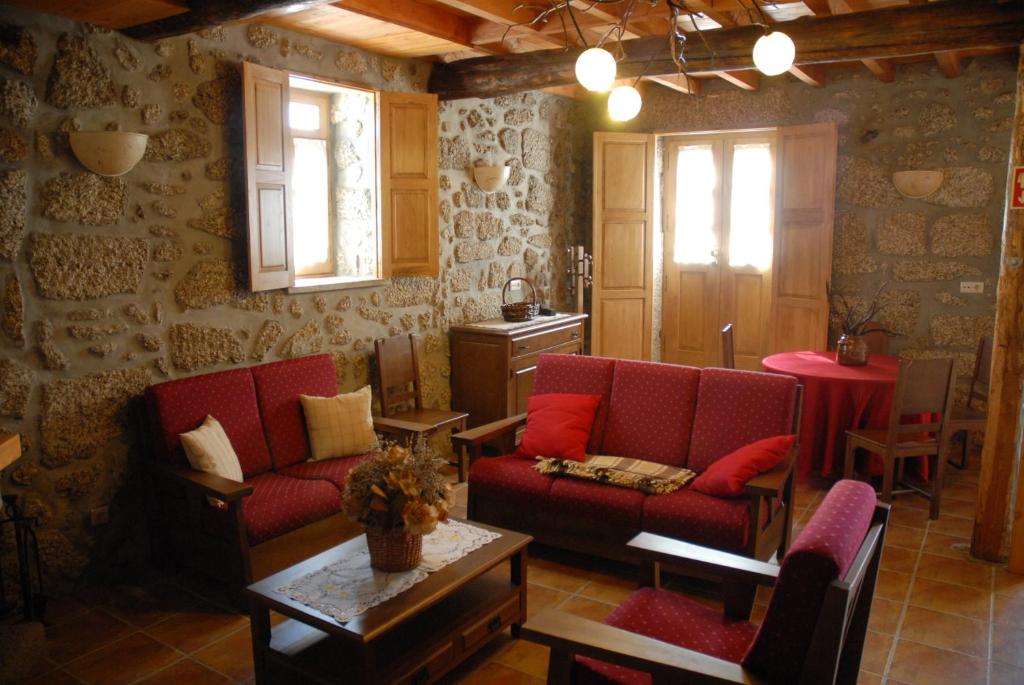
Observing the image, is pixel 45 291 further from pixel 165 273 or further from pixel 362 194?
pixel 362 194

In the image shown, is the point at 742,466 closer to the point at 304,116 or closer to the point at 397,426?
the point at 397,426

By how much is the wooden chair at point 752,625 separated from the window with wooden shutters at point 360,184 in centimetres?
281

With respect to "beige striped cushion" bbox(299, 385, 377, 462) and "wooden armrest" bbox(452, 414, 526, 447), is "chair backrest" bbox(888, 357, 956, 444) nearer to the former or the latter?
"wooden armrest" bbox(452, 414, 526, 447)

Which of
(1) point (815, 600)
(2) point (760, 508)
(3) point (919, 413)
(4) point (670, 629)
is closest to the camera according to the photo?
(1) point (815, 600)

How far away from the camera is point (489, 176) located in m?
5.64

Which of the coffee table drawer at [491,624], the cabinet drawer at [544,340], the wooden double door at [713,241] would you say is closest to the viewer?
the coffee table drawer at [491,624]

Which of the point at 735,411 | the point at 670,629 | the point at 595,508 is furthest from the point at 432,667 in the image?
the point at 735,411

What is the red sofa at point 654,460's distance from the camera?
3.29m

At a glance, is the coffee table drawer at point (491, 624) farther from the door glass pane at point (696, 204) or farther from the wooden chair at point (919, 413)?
the door glass pane at point (696, 204)

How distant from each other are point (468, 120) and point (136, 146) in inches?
103

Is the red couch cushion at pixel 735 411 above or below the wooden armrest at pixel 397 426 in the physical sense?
above

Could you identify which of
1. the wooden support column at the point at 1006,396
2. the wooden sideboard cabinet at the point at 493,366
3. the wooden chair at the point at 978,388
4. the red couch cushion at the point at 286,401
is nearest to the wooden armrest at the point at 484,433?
the red couch cushion at the point at 286,401

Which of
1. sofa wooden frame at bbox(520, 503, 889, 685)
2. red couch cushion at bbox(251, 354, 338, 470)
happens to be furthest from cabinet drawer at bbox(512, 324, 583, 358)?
sofa wooden frame at bbox(520, 503, 889, 685)

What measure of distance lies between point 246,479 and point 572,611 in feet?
5.52
